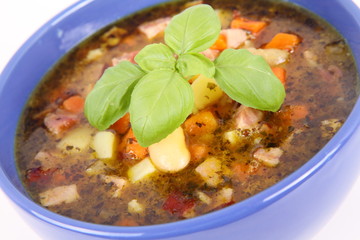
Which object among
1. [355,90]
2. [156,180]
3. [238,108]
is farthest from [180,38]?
[355,90]

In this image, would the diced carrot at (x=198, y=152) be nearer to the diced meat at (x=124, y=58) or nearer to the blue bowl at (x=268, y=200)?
the blue bowl at (x=268, y=200)

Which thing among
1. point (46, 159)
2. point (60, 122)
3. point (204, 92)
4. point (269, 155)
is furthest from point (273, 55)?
point (46, 159)

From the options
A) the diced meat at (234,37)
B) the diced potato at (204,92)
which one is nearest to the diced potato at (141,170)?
the diced potato at (204,92)

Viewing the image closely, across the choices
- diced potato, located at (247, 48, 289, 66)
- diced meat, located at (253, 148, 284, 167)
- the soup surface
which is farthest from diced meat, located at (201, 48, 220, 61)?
diced meat, located at (253, 148, 284, 167)

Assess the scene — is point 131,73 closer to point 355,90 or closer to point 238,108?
point 238,108

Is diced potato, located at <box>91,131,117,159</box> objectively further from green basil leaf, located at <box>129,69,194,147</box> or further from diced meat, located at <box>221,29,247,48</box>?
diced meat, located at <box>221,29,247,48</box>
